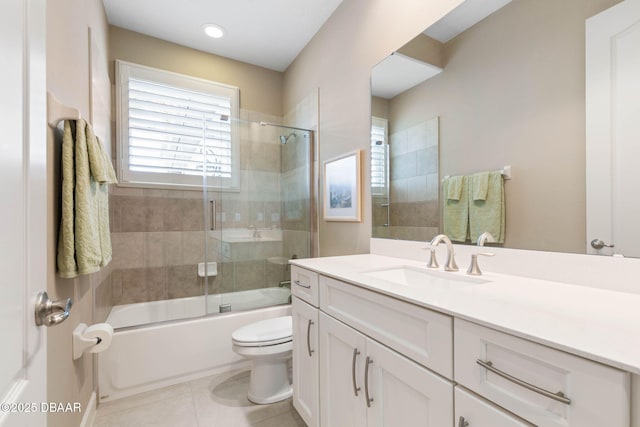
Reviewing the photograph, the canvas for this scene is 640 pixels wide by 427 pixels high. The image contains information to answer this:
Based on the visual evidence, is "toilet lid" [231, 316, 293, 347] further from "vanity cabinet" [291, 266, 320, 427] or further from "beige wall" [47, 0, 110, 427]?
"beige wall" [47, 0, 110, 427]

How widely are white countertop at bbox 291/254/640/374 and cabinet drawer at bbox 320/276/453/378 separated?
0.04 meters

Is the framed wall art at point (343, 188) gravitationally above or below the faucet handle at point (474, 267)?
above

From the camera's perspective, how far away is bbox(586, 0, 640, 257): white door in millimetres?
825

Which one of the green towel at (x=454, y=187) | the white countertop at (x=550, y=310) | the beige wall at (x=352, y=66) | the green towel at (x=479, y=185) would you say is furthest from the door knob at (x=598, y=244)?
the beige wall at (x=352, y=66)

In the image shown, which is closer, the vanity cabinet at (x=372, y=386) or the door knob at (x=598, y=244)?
the vanity cabinet at (x=372, y=386)

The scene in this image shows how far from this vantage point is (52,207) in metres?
1.06

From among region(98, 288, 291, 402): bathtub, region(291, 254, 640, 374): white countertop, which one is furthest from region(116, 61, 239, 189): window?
region(291, 254, 640, 374): white countertop

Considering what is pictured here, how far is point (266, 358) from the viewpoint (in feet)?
5.62

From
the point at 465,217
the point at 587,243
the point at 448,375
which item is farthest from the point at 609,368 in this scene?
the point at 465,217

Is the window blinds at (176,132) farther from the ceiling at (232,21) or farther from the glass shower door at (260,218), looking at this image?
the ceiling at (232,21)

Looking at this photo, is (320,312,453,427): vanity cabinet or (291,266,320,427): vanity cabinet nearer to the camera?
(320,312,453,427): vanity cabinet

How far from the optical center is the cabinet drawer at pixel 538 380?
0.47m

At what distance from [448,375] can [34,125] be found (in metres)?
1.17

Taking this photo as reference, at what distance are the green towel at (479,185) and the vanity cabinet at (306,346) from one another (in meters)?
0.82
